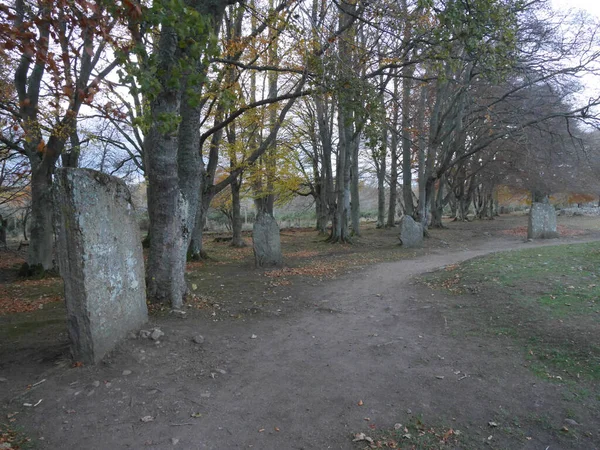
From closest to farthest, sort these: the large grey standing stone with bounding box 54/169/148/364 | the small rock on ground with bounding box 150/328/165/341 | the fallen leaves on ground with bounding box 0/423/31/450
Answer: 1. the fallen leaves on ground with bounding box 0/423/31/450
2. the large grey standing stone with bounding box 54/169/148/364
3. the small rock on ground with bounding box 150/328/165/341

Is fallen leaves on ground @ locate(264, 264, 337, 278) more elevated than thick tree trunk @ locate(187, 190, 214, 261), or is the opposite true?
thick tree trunk @ locate(187, 190, 214, 261)

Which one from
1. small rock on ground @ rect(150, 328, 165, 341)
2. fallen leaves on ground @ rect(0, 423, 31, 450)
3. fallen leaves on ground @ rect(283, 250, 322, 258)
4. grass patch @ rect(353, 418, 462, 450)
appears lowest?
grass patch @ rect(353, 418, 462, 450)

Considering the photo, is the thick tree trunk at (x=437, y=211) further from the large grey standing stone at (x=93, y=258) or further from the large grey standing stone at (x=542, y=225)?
the large grey standing stone at (x=93, y=258)

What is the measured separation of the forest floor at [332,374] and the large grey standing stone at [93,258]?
260 mm

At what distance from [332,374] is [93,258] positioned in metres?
2.85

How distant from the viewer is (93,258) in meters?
4.02

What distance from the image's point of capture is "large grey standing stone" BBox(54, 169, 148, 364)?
3877mm

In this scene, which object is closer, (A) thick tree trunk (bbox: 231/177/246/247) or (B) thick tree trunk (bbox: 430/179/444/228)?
(A) thick tree trunk (bbox: 231/177/246/247)

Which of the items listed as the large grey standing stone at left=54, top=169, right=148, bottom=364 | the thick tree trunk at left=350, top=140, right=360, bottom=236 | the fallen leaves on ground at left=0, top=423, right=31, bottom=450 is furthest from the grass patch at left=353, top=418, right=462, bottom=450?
the thick tree trunk at left=350, top=140, right=360, bottom=236

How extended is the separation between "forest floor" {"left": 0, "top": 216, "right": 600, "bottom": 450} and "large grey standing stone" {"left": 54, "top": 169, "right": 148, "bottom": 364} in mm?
260

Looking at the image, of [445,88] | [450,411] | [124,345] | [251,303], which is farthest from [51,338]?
[445,88]

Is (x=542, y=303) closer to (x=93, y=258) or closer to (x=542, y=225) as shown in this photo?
(x=93, y=258)

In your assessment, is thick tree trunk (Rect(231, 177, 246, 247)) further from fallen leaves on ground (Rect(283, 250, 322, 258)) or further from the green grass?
the green grass

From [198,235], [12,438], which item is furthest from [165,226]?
[198,235]
